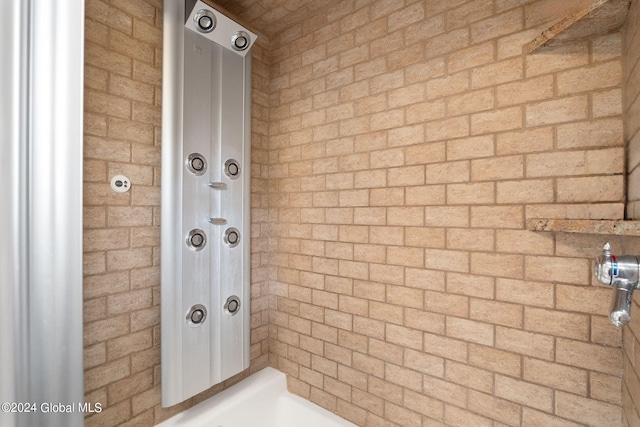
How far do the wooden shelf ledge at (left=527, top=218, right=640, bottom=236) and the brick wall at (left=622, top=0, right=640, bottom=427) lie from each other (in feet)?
0.27

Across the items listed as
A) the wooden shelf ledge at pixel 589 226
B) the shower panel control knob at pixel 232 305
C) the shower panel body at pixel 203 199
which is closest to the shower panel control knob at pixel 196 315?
the shower panel body at pixel 203 199

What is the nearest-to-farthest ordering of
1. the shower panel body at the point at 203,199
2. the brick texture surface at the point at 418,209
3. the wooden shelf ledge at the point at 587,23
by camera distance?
the wooden shelf ledge at the point at 587,23 < the brick texture surface at the point at 418,209 < the shower panel body at the point at 203,199

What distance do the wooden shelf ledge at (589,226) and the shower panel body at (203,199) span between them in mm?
1488

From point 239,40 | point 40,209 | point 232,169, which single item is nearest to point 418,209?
point 232,169

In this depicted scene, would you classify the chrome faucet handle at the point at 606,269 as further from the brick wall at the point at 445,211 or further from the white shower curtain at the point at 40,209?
the white shower curtain at the point at 40,209

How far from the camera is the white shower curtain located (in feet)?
3.17

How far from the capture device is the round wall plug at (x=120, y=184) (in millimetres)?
1422

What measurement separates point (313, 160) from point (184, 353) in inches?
51.5

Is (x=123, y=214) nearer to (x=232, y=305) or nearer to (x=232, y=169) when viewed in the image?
Answer: (x=232, y=169)

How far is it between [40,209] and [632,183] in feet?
6.52

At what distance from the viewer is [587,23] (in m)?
1.03

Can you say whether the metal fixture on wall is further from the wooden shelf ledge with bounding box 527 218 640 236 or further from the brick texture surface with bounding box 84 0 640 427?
the brick texture surface with bounding box 84 0 640 427

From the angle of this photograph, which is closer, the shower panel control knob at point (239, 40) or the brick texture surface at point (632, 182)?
the brick texture surface at point (632, 182)

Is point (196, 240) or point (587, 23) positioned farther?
point (196, 240)
